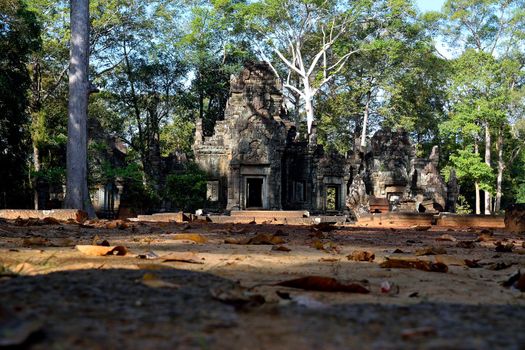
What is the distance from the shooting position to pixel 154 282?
7.53 ft

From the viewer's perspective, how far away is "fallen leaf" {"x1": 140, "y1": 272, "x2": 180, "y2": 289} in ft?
7.36

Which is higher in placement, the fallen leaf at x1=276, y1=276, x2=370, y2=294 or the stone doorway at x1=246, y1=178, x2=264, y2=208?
the stone doorway at x1=246, y1=178, x2=264, y2=208

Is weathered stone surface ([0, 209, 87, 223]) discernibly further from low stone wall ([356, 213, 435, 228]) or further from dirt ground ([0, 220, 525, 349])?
dirt ground ([0, 220, 525, 349])

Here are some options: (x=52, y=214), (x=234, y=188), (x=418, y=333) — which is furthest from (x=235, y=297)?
(x=234, y=188)

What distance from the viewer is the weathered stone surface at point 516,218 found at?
10352mm

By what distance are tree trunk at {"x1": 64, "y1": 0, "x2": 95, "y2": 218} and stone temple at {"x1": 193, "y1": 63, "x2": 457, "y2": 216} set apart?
10.9 metres

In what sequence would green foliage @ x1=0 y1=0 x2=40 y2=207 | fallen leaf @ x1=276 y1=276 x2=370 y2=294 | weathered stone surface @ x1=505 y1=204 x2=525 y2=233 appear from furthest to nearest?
green foliage @ x1=0 y1=0 x2=40 y2=207 < weathered stone surface @ x1=505 y1=204 x2=525 y2=233 < fallen leaf @ x1=276 y1=276 x2=370 y2=294

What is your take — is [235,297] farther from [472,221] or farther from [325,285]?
[472,221]

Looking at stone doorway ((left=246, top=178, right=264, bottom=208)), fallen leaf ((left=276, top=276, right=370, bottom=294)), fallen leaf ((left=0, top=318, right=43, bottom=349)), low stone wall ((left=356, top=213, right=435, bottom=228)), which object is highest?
stone doorway ((left=246, top=178, right=264, bottom=208))

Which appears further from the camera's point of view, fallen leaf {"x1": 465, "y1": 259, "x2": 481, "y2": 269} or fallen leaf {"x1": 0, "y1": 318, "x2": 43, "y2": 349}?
fallen leaf {"x1": 465, "y1": 259, "x2": 481, "y2": 269}

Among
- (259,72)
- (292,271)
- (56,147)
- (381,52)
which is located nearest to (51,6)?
(56,147)

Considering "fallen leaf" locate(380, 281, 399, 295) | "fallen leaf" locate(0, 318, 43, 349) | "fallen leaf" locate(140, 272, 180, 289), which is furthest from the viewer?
"fallen leaf" locate(380, 281, 399, 295)

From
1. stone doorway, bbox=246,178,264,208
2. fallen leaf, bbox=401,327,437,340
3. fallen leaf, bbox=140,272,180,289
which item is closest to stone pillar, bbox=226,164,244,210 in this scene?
stone doorway, bbox=246,178,264,208

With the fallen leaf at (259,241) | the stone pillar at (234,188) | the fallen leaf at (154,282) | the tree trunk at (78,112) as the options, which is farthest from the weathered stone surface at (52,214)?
the stone pillar at (234,188)
